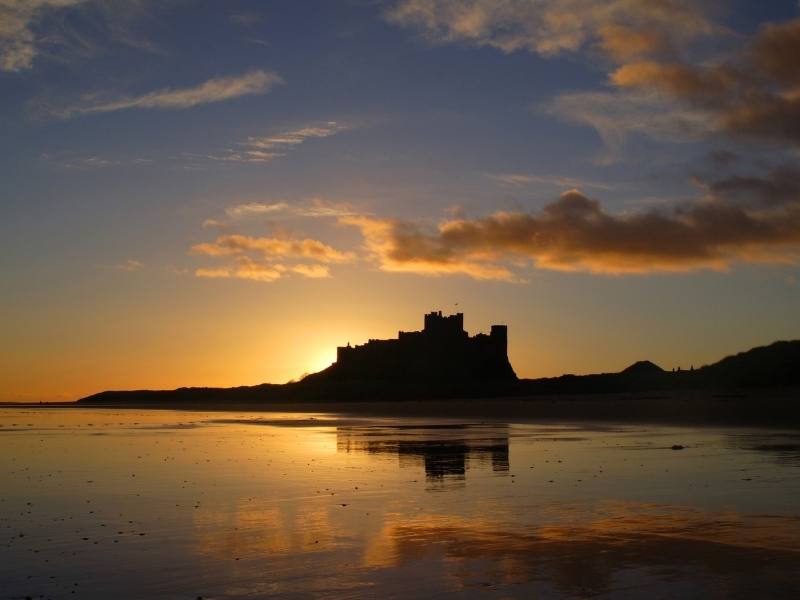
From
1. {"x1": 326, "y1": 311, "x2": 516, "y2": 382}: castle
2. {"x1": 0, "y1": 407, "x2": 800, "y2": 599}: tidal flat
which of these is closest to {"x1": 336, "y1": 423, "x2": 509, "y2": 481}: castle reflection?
{"x1": 0, "y1": 407, "x2": 800, "y2": 599}: tidal flat

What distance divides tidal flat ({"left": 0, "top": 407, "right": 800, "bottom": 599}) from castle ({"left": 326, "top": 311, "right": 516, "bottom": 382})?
132m

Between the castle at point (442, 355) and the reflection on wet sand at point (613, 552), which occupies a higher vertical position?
the castle at point (442, 355)

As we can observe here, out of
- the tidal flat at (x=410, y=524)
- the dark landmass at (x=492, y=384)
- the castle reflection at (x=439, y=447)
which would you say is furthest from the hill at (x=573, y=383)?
the tidal flat at (x=410, y=524)

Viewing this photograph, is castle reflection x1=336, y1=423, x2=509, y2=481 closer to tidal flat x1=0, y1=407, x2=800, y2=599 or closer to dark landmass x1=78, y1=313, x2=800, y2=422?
tidal flat x1=0, y1=407, x2=800, y2=599

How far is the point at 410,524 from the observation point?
51.2ft

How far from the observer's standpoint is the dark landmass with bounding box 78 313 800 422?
249 ft

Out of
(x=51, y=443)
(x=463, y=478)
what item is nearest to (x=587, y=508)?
(x=463, y=478)

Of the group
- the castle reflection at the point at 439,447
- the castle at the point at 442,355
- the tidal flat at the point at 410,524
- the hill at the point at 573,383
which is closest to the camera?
the tidal flat at the point at 410,524

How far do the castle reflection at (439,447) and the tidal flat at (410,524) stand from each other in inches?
11.3

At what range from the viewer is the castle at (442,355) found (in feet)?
532

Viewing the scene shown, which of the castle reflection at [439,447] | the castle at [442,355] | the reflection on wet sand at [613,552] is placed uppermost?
the castle at [442,355]

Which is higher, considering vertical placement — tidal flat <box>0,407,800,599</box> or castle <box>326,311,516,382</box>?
castle <box>326,311,516,382</box>

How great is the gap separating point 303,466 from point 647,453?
38.2 ft

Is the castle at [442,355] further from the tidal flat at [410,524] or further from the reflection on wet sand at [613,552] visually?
the reflection on wet sand at [613,552]
